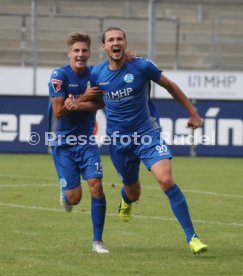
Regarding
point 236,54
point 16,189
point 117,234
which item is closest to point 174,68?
point 236,54

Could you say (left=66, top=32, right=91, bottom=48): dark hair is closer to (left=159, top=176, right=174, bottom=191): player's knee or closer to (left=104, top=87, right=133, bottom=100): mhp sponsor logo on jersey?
(left=104, top=87, right=133, bottom=100): mhp sponsor logo on jersey

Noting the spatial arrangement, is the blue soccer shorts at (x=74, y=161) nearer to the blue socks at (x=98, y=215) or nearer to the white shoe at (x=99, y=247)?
the blue socks at (x=98, y=215)

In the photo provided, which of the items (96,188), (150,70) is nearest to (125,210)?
(96,188)

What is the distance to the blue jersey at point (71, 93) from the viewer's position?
9875 millimetres

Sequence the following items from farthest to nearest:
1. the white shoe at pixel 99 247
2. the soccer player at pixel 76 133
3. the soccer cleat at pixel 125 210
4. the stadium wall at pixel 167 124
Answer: the stadium wall at pixel 167 124 → the soccer cleat at pixel 125 210 → the soccer player at pixel 76 133 → the white shoe at pixel 99 247

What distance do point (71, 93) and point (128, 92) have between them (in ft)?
2.24

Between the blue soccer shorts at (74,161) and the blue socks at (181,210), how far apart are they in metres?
1.00

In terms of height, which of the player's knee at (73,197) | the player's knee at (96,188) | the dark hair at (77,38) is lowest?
the player's knee at (73,197)

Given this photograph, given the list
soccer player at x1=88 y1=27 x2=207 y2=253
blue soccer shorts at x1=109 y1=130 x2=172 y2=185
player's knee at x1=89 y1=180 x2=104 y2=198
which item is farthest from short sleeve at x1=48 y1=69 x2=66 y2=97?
player's knee at x1=89 y1=180 x2=104 y2=198

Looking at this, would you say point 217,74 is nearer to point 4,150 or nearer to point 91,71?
point 4,150

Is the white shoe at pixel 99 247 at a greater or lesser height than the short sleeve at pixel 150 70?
lesser

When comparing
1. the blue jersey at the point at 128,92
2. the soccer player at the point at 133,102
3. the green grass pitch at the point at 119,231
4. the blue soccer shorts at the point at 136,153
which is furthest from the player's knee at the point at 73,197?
the blue jersey at the point at 128,92

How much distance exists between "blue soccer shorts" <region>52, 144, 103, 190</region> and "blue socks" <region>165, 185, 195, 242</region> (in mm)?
999

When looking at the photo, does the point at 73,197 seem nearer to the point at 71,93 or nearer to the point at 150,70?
the point at 71,93
